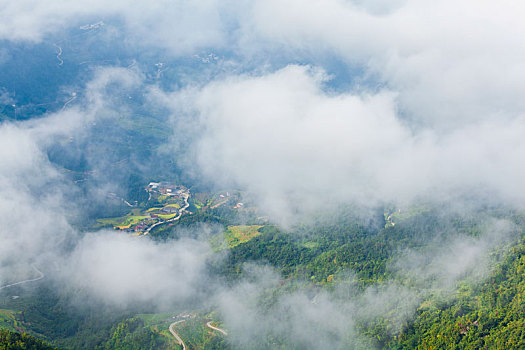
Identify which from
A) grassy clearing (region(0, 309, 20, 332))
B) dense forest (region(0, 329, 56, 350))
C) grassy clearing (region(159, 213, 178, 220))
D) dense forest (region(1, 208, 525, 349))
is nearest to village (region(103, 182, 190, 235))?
grassy clearing (region(159, 213, 178, 220))

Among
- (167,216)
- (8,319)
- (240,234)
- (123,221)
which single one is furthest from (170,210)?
(8,319)

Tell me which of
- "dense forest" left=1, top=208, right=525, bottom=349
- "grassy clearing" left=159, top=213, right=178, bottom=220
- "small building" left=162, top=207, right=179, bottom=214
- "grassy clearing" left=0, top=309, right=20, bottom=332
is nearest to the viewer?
"dense forest" left=1, top=208, right=525, bottom=349

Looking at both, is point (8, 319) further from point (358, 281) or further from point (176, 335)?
point (358, 281)

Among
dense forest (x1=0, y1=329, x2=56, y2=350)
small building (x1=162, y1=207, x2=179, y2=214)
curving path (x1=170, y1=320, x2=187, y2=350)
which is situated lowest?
small building (x1=162, y1=207, x2=179, y2=214)

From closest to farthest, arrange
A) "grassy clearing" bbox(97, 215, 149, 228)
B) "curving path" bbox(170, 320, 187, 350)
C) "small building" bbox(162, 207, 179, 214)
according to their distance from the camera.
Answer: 1. "curving path" bbox(170, 320, 187, 350)
2. "grassy clearing" bbox(97, 215, 149, 228)
3. "small building" bbox(162, 207, 179, 214)

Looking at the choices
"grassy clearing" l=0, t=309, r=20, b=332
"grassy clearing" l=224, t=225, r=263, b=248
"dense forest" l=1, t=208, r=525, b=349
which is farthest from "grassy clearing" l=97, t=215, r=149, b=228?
"grassy clearing" l=0, t=309, r=20, b=332

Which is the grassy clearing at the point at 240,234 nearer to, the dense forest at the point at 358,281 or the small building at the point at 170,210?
the dense forest at the point at 358,281

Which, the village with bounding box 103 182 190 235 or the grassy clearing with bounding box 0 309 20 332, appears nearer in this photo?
the grassy clearing with bounding box 0 309 20 332

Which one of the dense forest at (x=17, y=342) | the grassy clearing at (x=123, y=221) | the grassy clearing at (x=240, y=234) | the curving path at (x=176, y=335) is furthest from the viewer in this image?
the grassy clearing at (x=123, y=221)

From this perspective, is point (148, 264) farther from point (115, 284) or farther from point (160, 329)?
point (160, 329)

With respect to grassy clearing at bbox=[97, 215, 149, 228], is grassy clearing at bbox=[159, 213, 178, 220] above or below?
above

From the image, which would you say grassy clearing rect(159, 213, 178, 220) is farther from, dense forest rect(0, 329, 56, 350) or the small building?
dense forest rect(0, 329, 56, 350)

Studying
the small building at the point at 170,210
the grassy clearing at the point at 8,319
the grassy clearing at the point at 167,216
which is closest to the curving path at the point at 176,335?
the grassy clearing at the point at 8,319
